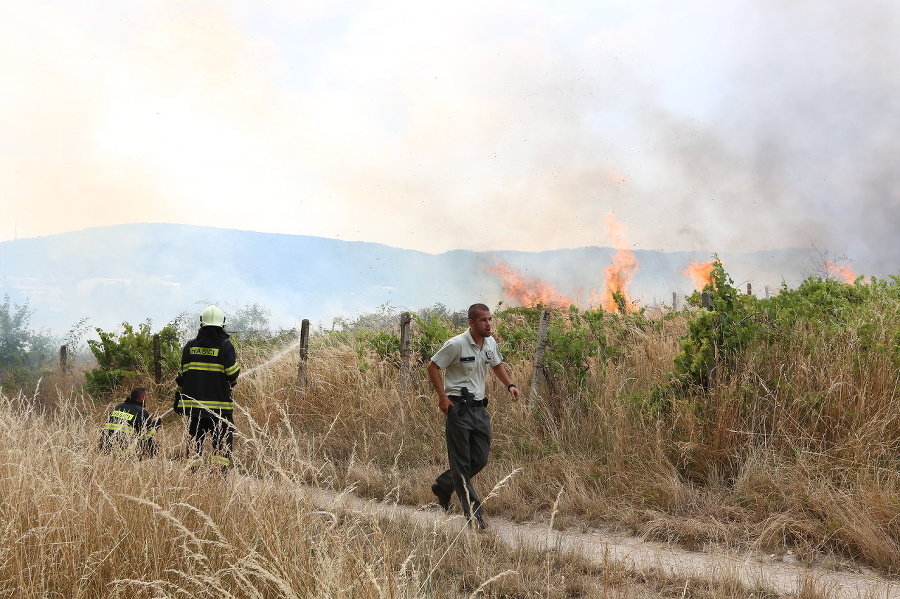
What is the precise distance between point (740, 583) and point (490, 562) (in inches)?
65.4

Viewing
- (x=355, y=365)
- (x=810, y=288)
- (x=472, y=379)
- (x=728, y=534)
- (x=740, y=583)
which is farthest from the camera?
(x=355, y=365)

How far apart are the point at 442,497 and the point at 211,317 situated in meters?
3.34

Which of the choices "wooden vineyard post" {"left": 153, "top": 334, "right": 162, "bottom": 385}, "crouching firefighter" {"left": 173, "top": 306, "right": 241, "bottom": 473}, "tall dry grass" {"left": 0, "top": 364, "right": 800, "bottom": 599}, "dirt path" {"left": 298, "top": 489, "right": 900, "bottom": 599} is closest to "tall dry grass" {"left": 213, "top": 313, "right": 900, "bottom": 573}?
"dirt path" {"left": 298, "top": 489, "right": 900, "bottom": 599}

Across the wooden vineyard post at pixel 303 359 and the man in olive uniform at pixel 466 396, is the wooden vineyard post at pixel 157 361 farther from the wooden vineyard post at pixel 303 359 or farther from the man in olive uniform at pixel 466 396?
the man in olive uniform at pixel 466 396

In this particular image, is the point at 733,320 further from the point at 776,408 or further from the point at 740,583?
the point at 740,583

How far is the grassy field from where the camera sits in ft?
12.1

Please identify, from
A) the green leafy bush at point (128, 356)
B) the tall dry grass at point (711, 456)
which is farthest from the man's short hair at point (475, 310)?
the green leafy bush at point (128, 356)

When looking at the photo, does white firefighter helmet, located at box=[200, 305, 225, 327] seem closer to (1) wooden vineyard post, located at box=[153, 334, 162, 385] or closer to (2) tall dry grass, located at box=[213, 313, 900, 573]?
(2) tall dry grass, located at box=[213, 313, 900, 573]

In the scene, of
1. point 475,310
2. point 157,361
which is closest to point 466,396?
point 475,310

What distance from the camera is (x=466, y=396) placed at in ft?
20.2

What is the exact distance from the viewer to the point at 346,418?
10.2 metres

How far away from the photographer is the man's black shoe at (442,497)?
6.46 m

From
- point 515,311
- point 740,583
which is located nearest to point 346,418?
point 515,311

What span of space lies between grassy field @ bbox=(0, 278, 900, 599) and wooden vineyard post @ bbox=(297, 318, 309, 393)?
0.99 m
